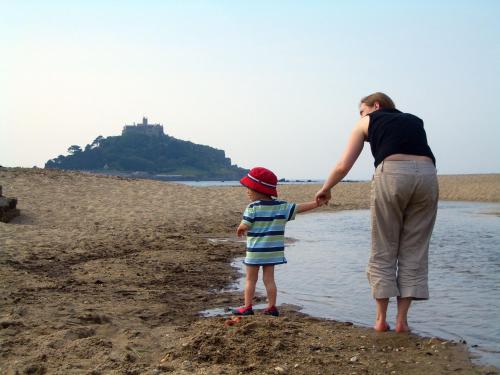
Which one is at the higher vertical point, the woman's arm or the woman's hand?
the woman's arm

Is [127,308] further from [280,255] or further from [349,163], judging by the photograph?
[349,163]

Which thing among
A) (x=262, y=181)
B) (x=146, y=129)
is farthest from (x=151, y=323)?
(x=146, y=129)

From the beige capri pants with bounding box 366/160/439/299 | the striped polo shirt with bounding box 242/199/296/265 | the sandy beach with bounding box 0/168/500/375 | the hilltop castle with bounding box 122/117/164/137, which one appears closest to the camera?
the sandy beach with bounding box 0/168/500/375

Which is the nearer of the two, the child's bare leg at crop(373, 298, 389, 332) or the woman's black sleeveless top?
the woman's black sleeveless top

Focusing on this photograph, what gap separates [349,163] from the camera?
4.28 metres

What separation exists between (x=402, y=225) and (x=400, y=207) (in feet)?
0.55

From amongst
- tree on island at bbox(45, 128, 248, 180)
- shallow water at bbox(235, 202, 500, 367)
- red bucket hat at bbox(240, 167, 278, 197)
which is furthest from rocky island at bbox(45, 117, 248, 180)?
red bucket hat at bbox(240, 167, 278, 197)

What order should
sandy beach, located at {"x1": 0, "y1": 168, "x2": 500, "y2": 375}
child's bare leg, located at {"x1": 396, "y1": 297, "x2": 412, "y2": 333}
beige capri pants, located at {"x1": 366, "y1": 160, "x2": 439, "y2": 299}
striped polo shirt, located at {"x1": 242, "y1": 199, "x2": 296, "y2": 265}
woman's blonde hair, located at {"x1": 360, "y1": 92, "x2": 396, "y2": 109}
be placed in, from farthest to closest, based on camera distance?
striped polo shirt, located at {"x1": 242, "y1": 199, "x2": 296, "y2": 265} → woman's blonde hair, located at {"x1": 360, "y1": 92, "x2": 396, "y2": 109} → child's bare leg, located at {"x1": 396, "y1": 297, "x2": 412, "y2": 333} → beige capri pants, located at {"x1": 366, "y1": 160, "x2": 439, "y2": 299} → sandy beach, located at {"x1": 0, "y1": 168, "x2": 500, "y2": 375}

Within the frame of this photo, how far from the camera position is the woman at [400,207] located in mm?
4039

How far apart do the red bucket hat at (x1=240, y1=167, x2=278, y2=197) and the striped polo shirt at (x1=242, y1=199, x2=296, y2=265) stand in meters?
0.10

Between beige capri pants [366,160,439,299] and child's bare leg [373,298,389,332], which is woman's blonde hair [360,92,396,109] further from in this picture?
child's bare leg [373,298,389,332]

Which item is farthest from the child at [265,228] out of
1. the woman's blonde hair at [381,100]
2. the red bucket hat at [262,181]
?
the woman's blonde hair at [381,100]

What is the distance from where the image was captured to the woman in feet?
13.3

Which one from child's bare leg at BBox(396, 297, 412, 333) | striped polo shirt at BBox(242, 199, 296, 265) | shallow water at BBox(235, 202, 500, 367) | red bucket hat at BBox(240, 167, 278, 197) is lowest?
shallow water at BBox(235, 202, 500, 367)
